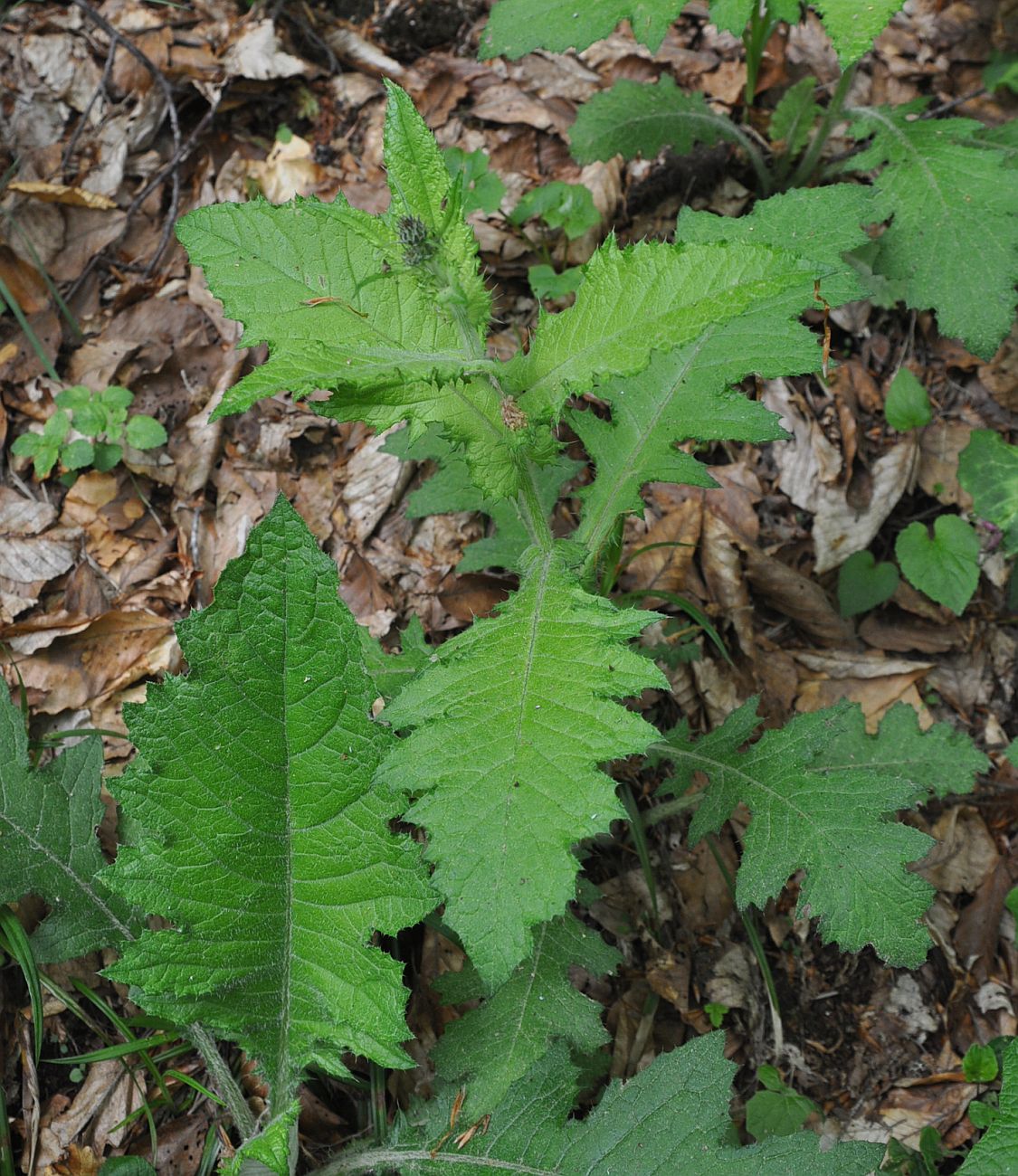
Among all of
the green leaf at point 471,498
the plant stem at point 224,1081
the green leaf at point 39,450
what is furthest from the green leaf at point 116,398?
the plant stem at point 224,1081

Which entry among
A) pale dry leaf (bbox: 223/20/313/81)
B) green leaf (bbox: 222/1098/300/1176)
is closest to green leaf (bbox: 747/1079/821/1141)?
green leaf (bbox: 222/1098/300/1176)

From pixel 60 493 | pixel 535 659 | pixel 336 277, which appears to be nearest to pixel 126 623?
pixel 60 493

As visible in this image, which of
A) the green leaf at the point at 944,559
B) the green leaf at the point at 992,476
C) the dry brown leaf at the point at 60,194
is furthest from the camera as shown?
the dry brown leaf at the point at 60,194

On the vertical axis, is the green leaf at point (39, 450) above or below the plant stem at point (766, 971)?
above

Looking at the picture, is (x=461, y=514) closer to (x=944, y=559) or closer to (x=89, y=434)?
(x=89, y=434)

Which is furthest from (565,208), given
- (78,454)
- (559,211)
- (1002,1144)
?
→ (1002,1144)

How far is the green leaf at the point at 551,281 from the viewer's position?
11.2 ft

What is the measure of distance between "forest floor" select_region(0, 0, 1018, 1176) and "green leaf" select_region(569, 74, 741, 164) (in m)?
0.29

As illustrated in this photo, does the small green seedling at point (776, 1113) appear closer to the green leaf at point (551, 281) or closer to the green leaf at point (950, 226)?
the green leaf at point (950, 226)

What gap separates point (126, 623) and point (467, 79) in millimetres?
Answer: 2837

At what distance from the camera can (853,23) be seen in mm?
2590

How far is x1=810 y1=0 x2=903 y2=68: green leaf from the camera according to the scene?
2549mm

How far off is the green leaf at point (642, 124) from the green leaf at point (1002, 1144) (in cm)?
317

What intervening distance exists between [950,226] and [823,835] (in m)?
2.05
